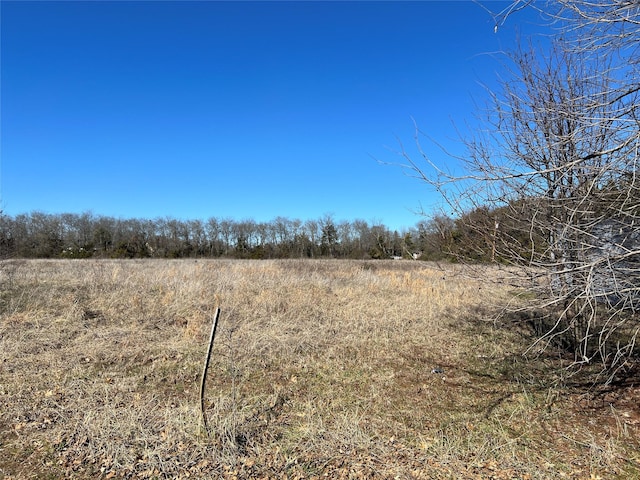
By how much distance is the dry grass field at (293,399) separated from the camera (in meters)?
2.90

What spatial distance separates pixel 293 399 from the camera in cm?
411

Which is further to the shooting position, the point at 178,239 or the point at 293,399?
the point at 178,239

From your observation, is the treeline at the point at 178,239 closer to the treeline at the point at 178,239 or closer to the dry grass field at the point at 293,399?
the treeline at the point at 178,239

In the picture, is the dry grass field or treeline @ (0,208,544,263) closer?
the dry grass field

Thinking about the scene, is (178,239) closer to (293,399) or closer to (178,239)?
(178,239)

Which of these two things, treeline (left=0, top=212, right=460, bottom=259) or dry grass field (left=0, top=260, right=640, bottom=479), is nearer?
dry grass field (left=0, top=260, right=640, bottom=479)

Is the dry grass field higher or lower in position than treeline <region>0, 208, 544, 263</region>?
lower

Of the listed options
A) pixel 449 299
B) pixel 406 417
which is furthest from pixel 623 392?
pixel 449 299

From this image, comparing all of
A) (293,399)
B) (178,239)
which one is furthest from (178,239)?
(293,399)

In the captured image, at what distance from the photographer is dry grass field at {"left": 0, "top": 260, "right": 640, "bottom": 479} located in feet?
9.51

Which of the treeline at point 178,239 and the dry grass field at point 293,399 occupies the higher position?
the treeline at point 178,239

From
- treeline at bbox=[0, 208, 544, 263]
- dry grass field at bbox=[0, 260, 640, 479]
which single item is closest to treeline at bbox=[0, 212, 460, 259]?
treeline at bbox=[0, 208, 544, 263]

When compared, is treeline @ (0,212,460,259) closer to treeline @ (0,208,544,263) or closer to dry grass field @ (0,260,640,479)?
treeline @ (0,208,544,263)

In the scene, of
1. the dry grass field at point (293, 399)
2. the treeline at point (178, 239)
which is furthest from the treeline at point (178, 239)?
the dry grass field at point (293, 399)
